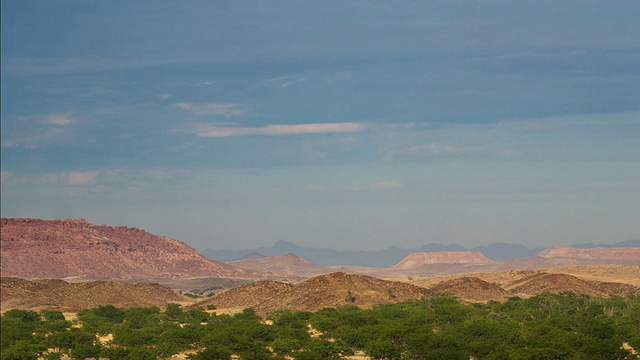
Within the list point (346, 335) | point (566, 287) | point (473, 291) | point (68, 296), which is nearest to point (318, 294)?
point (473, 291)

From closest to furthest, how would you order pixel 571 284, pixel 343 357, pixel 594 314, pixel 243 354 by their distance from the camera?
pixel 243 354 → pixel 343 357 → pixel 594 314 → pixel 571 284

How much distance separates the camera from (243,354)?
270ft

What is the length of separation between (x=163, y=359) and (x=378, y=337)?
77.2 feet

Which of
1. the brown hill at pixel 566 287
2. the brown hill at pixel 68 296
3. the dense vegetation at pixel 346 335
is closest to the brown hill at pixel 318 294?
the dense vegetation at pixel 346 335

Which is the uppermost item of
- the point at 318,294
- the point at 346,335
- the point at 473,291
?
the point at 318,294

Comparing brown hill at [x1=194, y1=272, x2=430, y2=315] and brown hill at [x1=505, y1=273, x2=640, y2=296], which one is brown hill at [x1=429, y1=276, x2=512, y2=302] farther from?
brown hill at [x1=505, y1=273, x2=640, y2=296]

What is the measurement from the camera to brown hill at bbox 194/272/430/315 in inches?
5408

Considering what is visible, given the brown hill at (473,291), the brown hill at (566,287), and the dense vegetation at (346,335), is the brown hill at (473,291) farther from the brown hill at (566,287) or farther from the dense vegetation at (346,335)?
the dense vegetation at (346,335)

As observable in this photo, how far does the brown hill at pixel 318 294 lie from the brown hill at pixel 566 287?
2692 centimetres

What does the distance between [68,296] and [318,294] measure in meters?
50.5

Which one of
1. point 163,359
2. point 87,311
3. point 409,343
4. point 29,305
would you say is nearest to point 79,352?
point 163,359

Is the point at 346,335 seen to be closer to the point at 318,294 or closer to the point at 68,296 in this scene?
the point at 318,294

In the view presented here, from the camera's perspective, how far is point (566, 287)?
161m

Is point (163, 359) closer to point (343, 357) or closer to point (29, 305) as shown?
point (343, 357)
